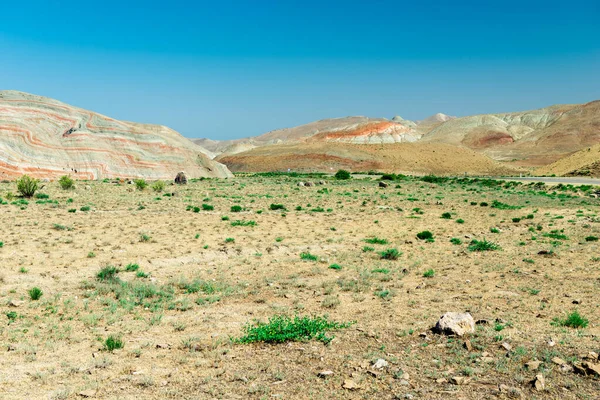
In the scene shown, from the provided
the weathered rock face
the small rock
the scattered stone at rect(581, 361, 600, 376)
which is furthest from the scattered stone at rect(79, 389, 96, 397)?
the weathered rock face

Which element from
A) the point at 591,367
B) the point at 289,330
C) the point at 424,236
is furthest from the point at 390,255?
the point at 591,367

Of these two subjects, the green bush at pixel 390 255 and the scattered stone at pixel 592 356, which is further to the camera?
the green bush at pixel 390 255

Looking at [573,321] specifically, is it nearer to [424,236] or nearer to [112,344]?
[112,344]

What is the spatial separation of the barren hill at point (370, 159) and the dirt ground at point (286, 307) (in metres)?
75.7

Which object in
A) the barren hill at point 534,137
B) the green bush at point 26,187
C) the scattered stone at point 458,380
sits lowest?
the scattered stone at point 458,380

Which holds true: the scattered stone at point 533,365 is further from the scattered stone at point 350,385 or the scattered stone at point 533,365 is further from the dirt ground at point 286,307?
the scattered stone at point 350,385

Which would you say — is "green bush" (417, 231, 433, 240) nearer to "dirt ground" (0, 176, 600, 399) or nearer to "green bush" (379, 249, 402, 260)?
"dirt ground" (0, 176, 600, 399)

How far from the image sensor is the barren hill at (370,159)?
312ft

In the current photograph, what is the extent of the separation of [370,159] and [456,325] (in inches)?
3722

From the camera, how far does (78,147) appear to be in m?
49.4

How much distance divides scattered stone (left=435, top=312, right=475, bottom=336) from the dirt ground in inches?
5.4

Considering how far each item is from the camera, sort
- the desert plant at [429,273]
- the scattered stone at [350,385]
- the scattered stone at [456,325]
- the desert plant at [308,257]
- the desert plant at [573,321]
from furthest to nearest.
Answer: the desert plant at [308,257] → the desert plant at [429,273] → the desert plant at [573,321] → the scattered stone at [456,325] → the scattered stone at [350,385]

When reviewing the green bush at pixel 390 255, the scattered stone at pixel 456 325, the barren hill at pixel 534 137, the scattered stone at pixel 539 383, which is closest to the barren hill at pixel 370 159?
the barren hill at pixel 534 137

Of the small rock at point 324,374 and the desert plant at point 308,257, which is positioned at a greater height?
the desert plant at point 308,257
